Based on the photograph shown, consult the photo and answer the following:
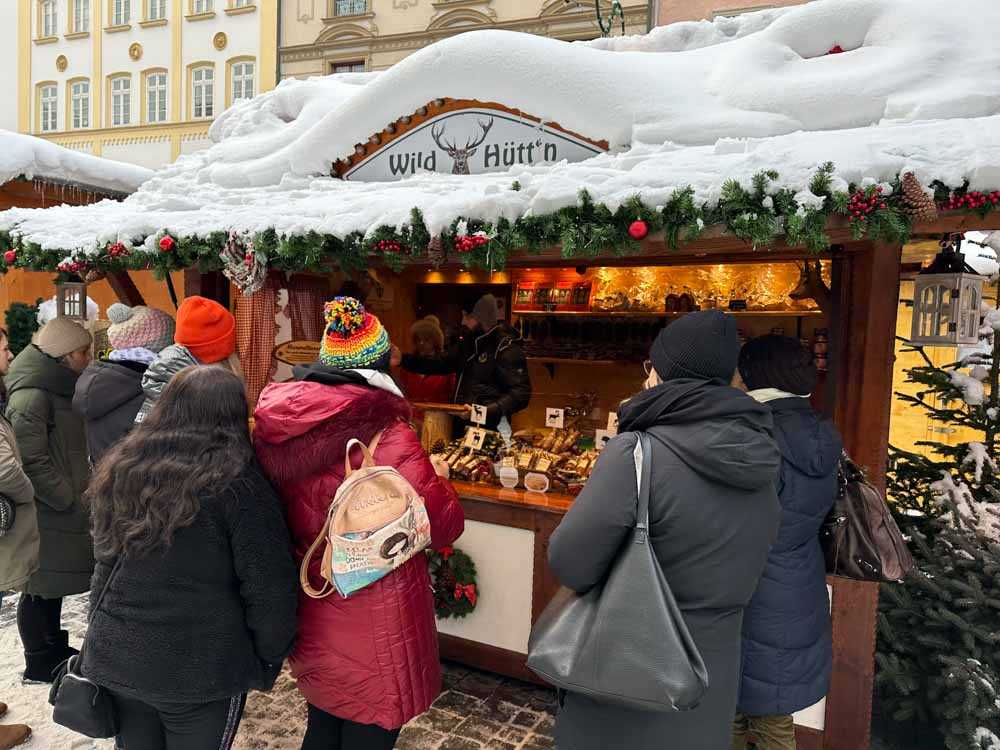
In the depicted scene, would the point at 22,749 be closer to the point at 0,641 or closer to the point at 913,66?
the point at 0,641

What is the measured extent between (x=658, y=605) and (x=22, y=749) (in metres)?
3.27

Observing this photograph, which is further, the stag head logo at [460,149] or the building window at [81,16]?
the building window at [81,16]

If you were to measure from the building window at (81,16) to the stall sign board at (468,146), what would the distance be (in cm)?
2610

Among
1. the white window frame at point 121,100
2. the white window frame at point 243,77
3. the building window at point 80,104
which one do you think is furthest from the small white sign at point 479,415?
the building window at point 80,104

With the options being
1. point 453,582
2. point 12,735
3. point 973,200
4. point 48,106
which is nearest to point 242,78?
point 48,106

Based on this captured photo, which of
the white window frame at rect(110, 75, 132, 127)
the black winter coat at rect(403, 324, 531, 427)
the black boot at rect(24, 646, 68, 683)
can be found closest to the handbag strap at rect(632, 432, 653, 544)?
the black winter coat at rect(403, 324, 531, 427)

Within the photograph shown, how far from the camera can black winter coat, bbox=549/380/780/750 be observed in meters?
1.91

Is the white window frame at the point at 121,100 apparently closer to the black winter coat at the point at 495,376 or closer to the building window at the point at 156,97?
the building window at the point at 156,97

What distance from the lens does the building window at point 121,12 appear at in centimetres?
2344

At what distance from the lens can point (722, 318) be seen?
209cm

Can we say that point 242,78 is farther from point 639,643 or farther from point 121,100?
point 639,643

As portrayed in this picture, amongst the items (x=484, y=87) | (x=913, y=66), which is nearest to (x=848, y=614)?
(x=913, y=66)

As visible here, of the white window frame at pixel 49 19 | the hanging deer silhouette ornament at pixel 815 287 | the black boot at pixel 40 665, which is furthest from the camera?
the white window frame at pixel 49 19

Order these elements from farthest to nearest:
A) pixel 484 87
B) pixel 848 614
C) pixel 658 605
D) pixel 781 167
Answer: pixel 484 87, pixel 848 614, pixel 781 167, pixel 658 605
